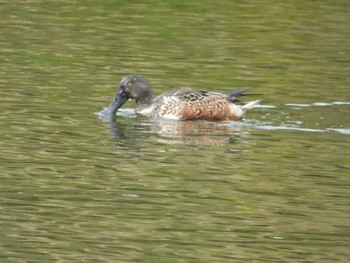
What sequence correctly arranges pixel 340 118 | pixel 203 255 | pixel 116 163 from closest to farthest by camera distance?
pixel 203 255, pixel 116 163, pixel 340 118

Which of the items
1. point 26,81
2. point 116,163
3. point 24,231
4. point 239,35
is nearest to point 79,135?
point 116,163

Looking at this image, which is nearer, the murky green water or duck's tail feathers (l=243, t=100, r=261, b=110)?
the murky green water

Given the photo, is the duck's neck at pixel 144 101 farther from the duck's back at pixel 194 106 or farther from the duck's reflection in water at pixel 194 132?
the duck's reflection in water at pixel 194 132

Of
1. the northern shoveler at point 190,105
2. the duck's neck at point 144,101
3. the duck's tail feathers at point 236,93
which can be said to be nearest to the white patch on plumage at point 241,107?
the northern shoveler at point 190,105

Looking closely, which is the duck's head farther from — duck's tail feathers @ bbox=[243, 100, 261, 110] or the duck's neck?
duck's tail feathers @ bbox=[243, 100, 261, 110]

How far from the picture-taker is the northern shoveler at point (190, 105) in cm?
1582

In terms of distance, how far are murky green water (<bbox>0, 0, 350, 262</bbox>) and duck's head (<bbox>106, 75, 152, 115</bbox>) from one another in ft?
0.78

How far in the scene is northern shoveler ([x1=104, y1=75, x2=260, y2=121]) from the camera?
15.8 meters

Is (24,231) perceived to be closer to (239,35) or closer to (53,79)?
(53,79)

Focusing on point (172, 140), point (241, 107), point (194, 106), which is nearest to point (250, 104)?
point (241, 107)

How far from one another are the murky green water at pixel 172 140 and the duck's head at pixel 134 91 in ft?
0.78

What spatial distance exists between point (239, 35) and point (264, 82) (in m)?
3.86

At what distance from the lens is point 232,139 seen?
47.8 ft

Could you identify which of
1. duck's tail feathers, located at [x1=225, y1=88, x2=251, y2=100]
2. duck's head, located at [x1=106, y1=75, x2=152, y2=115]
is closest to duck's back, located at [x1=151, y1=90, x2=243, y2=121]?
duck's tail feathers, located at [x1=225, y1=88, x2=251, y2=100]
